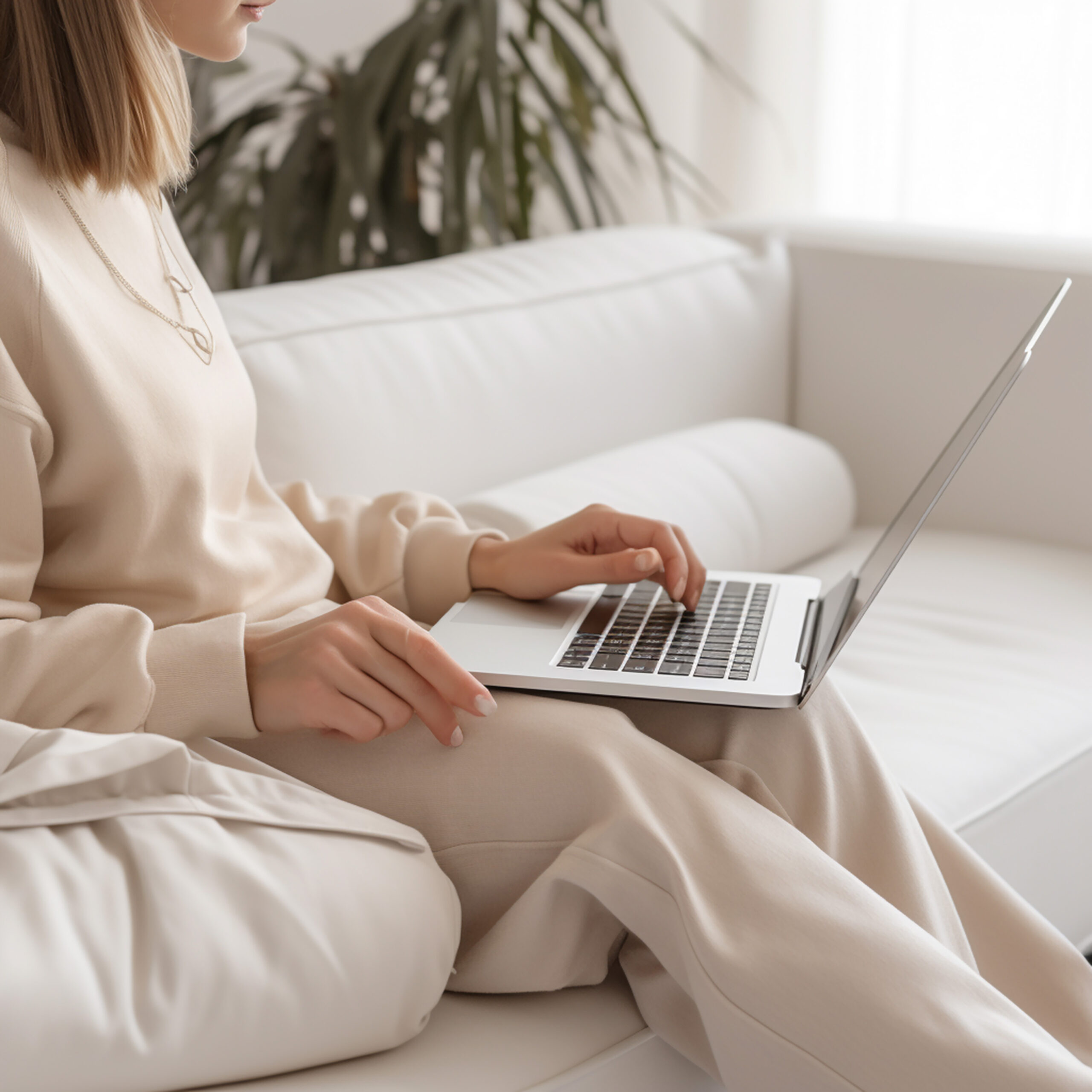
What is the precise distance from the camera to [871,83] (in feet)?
8.52

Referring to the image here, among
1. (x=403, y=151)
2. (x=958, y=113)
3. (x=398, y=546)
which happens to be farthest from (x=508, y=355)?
(x=958, y=113)

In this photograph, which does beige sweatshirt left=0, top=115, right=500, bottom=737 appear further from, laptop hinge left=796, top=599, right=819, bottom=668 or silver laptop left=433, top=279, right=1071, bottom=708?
laptop hinge left=796, top=599, right=819, bottom=668

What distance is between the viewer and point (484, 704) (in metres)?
0.73

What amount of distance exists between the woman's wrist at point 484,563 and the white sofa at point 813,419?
22cm

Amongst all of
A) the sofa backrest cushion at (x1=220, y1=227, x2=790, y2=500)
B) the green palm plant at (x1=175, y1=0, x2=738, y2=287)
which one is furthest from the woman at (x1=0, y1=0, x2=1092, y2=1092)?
the green palm plant at (x1=175, y1=0, x2=738, y2=287)

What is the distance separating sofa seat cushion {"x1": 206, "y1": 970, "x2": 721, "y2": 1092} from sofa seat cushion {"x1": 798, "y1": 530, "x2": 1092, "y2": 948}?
15.1 inches

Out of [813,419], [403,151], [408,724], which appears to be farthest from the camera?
[403,151]

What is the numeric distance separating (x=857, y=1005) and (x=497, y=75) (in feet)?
5.28

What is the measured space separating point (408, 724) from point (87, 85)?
1.40ft

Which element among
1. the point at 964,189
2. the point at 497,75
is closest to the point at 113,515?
the point at 497,75

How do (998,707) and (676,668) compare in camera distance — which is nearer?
(676,668)

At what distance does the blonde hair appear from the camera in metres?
0.77

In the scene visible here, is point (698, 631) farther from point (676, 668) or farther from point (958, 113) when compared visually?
point (958, 113)

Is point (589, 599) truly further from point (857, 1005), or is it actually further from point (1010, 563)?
point (1010, 563)
